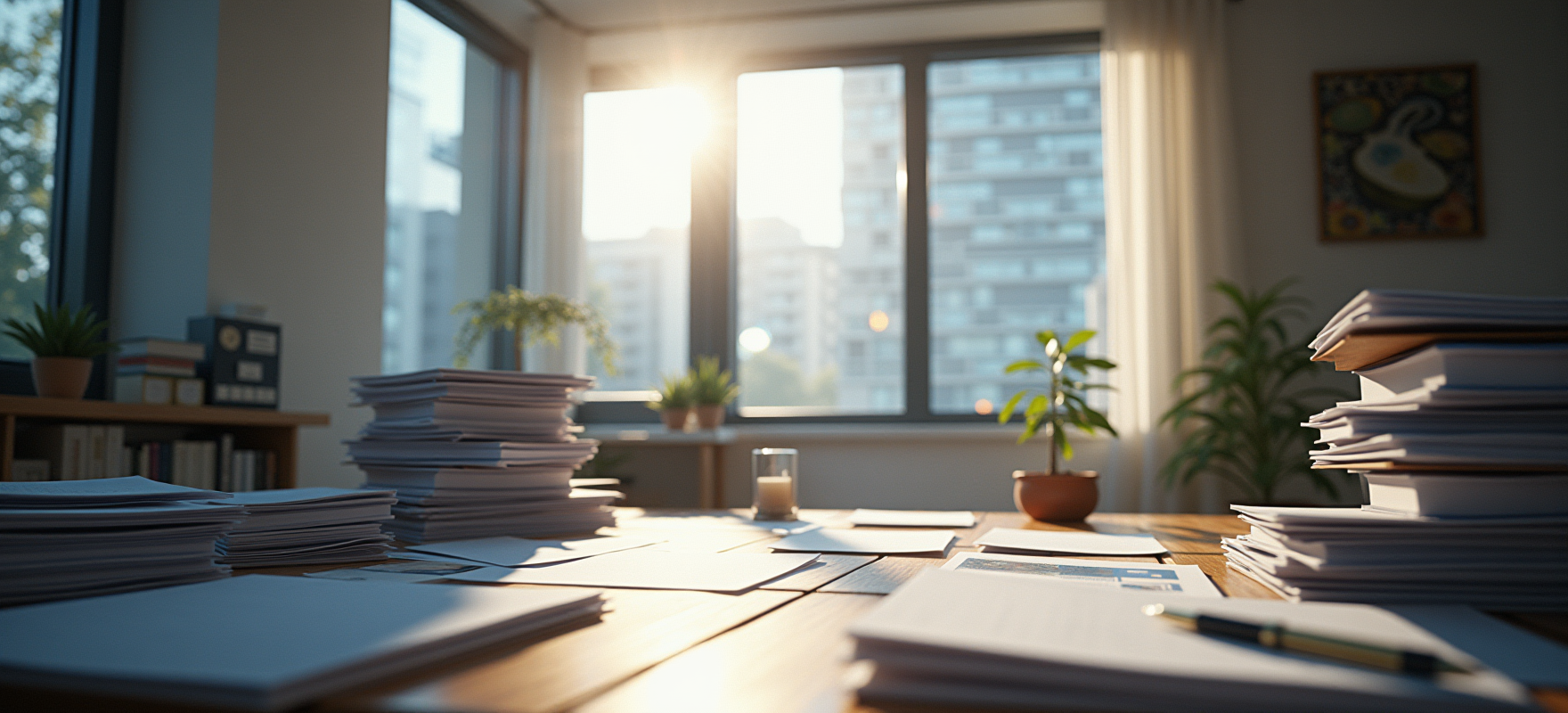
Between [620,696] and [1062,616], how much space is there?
0.23 metres

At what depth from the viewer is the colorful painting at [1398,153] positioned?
11.7 feet

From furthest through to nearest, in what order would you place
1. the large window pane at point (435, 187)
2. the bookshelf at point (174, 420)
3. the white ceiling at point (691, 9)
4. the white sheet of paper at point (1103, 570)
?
1. the white ceiling at point (691, 9)
2. the large window pane at point (435, 187)
3. the bookshelf at point (174, 420)
4. the white sheet of paper at point (1103, 570)

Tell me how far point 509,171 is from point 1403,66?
358 cm

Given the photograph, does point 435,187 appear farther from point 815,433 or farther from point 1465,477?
point 1465,477

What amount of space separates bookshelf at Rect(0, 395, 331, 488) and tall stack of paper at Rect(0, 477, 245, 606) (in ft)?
4.35

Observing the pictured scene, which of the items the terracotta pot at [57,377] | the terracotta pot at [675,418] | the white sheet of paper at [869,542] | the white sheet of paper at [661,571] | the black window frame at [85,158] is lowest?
the white sheet of paper at [869,542]

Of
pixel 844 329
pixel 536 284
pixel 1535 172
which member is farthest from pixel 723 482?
pixel 1535 172

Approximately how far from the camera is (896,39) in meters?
4.13

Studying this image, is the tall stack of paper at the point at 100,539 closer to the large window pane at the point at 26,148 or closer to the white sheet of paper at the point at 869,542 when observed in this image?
→ the white sheet of paper at the point at 869,542

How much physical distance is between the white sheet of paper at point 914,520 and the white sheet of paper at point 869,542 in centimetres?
9

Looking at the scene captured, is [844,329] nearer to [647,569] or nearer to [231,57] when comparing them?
[231,57]

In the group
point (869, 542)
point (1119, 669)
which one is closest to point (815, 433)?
point (869, 542)

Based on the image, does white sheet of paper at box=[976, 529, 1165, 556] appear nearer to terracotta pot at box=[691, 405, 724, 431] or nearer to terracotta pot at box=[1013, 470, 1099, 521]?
terracotta pot at box=[1013, 470, 1099, 521]

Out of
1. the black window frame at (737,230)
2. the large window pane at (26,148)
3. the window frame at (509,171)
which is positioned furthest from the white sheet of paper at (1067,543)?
the window frame at (509,171)
